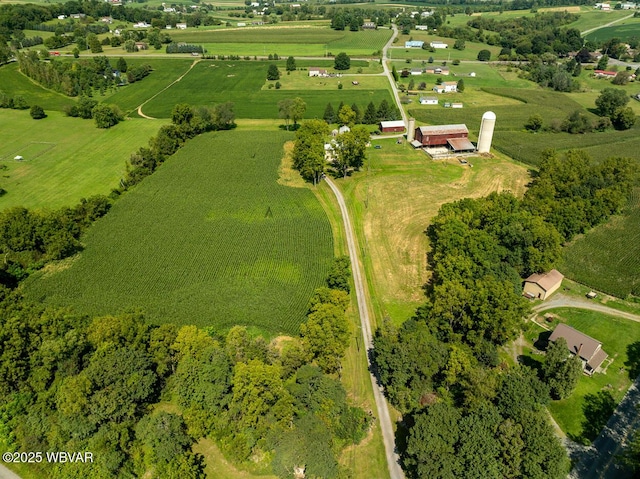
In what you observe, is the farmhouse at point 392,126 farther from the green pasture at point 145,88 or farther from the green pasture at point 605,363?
the green pasture at point 145,88

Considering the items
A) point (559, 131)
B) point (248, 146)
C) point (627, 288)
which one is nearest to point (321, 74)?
point (248, 146)

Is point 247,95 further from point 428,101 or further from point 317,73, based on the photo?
point 428,101

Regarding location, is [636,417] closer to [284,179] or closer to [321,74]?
[284,179]

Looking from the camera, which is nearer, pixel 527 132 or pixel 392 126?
pixel 392 126

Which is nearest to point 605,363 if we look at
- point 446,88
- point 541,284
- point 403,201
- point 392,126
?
point 541,284

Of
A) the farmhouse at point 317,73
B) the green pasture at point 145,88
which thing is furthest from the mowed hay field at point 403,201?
the green pasture at point 145,88
